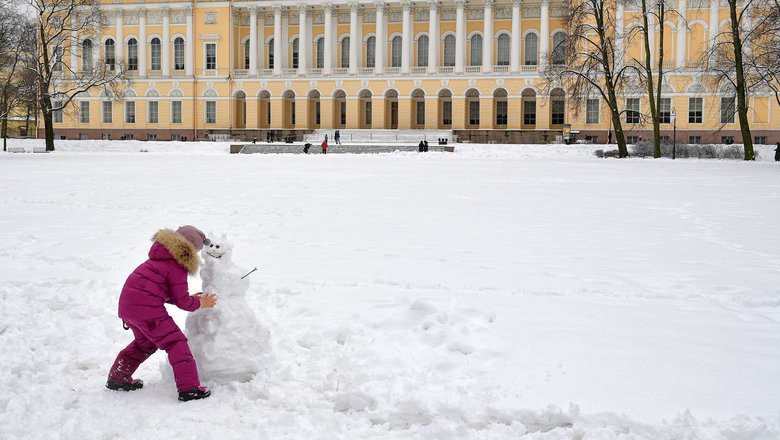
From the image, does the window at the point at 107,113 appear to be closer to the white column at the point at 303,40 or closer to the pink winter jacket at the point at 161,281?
the white column at the point at 303,40

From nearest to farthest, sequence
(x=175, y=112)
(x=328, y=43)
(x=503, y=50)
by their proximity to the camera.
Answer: (x=503, y=50), (x=328, y=43), (x=175, y=112)

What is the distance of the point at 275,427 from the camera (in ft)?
15.2

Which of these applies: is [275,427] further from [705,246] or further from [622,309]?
[705,246]

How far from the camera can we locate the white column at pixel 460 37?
73.7m

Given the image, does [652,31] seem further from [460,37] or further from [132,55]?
[132,55]

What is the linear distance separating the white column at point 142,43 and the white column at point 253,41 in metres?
9.93

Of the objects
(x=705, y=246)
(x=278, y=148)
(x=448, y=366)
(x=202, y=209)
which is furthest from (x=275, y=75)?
(x=448, y=366)

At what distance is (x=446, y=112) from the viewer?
76000mm

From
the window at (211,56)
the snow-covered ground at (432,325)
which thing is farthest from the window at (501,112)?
the snow-covered ground at (432,325)

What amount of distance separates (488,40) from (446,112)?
7.37 metres

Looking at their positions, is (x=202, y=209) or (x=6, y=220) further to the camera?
(x=202, y=209)

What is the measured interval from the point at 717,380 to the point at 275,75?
74.6 m

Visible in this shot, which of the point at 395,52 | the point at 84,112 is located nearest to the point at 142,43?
the point at 84,112

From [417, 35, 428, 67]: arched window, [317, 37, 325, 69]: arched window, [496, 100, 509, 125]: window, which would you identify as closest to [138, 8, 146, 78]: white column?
[317, 37, 325, 69]: arched window
